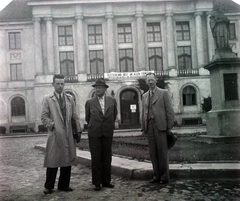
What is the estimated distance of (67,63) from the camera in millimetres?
39531

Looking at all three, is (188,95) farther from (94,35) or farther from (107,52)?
(94,35)

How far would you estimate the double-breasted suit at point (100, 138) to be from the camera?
6.00 meters

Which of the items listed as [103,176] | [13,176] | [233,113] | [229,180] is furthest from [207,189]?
[233,113]

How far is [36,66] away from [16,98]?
4.69 metres

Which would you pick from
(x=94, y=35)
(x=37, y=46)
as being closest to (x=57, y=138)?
(x=37, y=46)

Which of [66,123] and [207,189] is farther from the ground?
[66,123]

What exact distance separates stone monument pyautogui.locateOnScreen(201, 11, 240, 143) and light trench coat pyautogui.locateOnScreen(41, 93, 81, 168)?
21.2 ft

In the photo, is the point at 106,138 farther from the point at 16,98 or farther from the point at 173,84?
the point at 16,98

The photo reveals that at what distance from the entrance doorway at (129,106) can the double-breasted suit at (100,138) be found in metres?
33.0

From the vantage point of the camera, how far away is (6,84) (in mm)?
39750

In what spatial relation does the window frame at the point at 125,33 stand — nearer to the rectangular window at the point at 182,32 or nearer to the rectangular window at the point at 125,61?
the rectangular window at the point at 125,61

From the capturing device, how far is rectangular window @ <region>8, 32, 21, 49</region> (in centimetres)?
4019

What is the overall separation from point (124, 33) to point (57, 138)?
3569 centimetres

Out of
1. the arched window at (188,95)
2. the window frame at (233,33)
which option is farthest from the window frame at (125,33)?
the window frame at (233,33)
